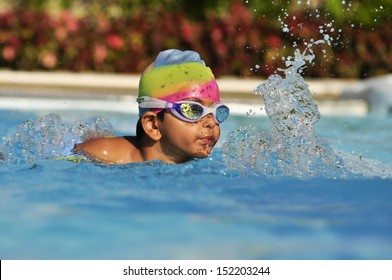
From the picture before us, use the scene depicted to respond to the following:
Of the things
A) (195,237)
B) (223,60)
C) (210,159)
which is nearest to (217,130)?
(210,159)

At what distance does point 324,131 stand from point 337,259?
17.7 feet

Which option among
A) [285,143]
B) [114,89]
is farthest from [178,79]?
[114,89]

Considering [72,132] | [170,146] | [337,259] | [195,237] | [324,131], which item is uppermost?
[324,131]

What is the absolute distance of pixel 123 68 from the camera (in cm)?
1284

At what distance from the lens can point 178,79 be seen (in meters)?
5.14

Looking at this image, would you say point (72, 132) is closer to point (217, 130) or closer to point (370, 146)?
point (217, 130)

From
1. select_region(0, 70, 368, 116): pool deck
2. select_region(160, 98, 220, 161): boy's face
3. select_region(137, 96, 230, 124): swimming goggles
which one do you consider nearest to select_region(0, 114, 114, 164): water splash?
select_region(160, 98, 220, 161): boy's face

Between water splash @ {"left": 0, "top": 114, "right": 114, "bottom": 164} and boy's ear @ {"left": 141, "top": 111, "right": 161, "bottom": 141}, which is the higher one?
water splash @ {"left": 0, "top": 114, "right": 114, "bottom": 164}

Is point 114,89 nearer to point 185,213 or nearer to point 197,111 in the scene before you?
point 197,111

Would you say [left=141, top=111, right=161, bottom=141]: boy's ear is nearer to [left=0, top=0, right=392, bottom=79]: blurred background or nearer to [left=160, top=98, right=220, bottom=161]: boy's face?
[left=160, top=98, right=220, bottom=161]: boy's face

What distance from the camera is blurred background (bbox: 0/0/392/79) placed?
1272cm

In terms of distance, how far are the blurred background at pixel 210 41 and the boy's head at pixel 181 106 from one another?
7427 mm

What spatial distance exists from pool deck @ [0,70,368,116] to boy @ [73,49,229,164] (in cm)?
479

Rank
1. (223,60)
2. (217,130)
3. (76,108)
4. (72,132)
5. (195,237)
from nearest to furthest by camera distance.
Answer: (195,237), (217,130), (72,132), (76,108), (223,60)
